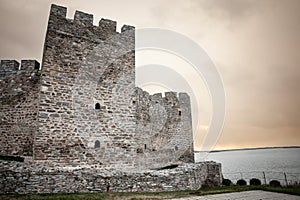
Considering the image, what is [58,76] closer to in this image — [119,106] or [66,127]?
[66,127]

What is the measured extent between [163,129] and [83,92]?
10.4 meters

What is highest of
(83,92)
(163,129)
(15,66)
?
(15,66)

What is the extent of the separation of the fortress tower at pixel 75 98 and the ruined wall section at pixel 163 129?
5.02m

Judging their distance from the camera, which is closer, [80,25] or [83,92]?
[83,92]

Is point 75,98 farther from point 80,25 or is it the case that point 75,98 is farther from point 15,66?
point 15,66

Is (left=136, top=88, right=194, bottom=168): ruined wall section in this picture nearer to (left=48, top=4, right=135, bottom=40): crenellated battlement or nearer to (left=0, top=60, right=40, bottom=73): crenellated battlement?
(left=48, top=4, right=135, bottom=40): crenellated battlement

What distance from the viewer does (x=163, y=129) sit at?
19.7 meters

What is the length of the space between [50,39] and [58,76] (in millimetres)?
1839

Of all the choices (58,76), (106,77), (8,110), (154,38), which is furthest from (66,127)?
(154,38)

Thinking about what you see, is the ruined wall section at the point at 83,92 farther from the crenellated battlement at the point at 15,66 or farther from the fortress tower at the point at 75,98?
the crenellated battlement at the point at 15,66

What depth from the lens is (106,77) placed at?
1169 centimetres

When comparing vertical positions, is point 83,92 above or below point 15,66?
below

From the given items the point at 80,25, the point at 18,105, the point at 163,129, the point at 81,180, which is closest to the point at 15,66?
the point at 18,105

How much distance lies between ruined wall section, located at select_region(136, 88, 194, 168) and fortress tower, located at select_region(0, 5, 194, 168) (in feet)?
16.5
